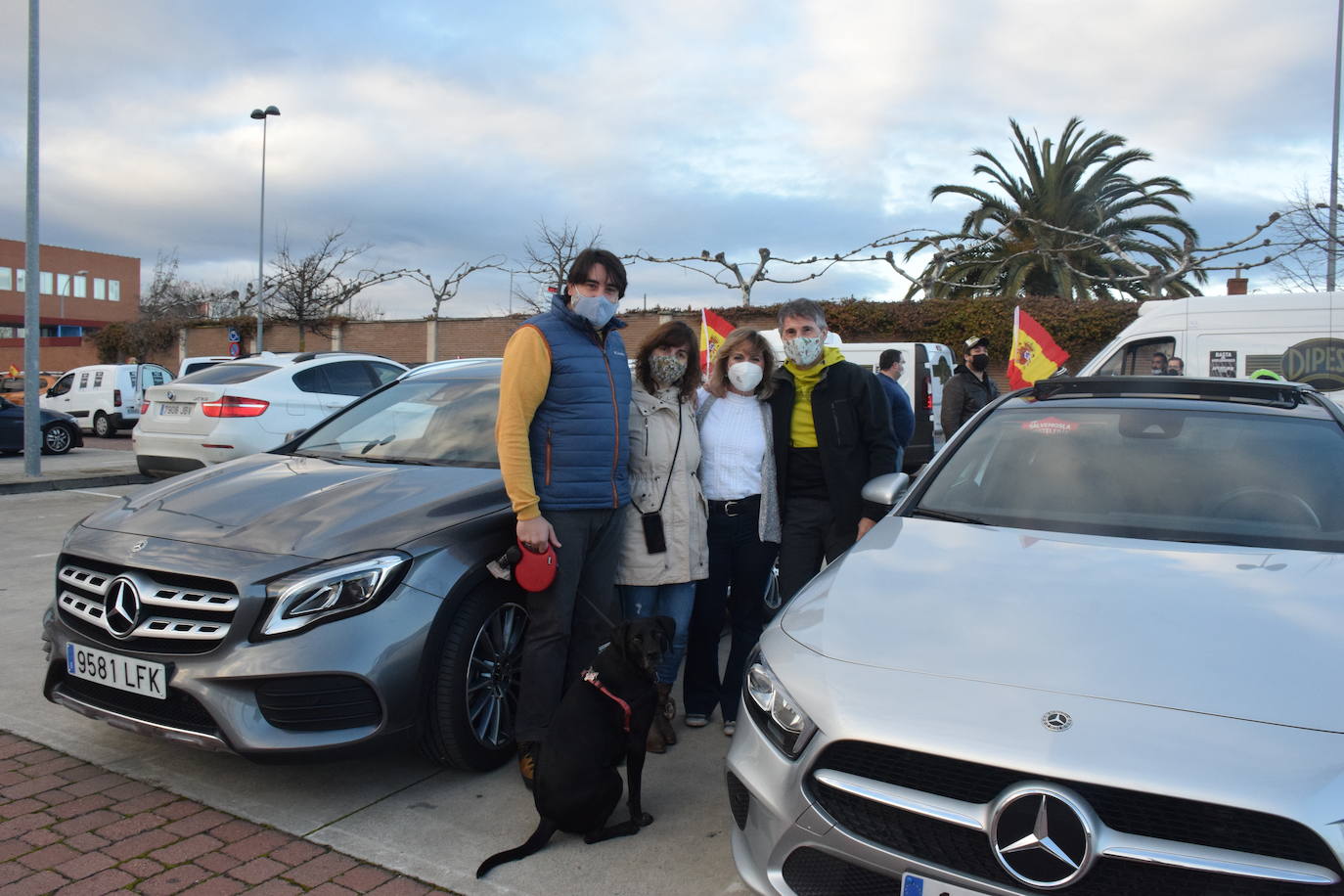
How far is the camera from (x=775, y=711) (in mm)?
2385

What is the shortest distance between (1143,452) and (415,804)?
2.85 metres

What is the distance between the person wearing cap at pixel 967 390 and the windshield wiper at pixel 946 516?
567cm

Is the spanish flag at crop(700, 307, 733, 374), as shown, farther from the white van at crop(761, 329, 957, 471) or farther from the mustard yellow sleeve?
the mustard yellow sleeve

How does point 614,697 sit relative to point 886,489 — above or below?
below

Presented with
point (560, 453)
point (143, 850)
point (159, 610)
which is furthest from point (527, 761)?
point (159, 610)

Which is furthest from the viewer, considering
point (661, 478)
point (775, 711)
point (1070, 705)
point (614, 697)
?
point (661, 478)

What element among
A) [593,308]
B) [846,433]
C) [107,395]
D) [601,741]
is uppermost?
[593,308]

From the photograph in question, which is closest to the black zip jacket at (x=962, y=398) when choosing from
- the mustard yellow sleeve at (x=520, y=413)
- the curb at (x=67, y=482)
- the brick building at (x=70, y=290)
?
the mustard yellow sleeve at (x=520, y=413)

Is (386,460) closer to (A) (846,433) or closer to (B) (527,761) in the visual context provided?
(B) (527,761)

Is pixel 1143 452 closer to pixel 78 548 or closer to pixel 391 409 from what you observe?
pixel 391 409

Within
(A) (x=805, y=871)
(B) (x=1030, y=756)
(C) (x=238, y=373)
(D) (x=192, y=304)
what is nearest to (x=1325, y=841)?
(B) (x=1030, y=756)

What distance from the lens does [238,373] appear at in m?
9.91

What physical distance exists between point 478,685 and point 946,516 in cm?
178

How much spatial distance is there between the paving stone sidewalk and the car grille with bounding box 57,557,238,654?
0.56 metres
